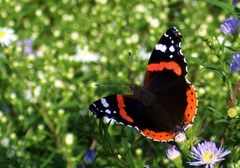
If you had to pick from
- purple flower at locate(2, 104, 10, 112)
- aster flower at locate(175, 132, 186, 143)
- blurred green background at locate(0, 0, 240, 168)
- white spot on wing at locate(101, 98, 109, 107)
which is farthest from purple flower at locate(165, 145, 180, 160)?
purple flower at locate(2, 104, 10, 112)

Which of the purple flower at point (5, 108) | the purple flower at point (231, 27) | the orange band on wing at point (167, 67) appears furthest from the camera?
the purple flower at point (5, 108)

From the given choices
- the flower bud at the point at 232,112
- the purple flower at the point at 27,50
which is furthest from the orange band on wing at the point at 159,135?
the purple flower at the point at 27,50

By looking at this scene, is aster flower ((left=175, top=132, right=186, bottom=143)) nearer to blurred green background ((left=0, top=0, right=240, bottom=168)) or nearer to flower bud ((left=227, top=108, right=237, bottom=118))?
flower bud ((left=227, top=108, right=237, bottom=118))

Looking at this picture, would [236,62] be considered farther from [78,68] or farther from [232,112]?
[78,68]

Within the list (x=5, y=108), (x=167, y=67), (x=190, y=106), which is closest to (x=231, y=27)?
(x=167, y=67)

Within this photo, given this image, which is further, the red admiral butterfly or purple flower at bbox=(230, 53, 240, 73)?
purple flower at bbox=(230, 53, 240, 73)

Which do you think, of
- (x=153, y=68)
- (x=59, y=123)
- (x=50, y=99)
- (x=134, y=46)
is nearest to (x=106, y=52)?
(x=134, y=46)

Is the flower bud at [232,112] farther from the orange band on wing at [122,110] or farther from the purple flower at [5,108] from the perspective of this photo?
the purple flower at [5,108]
